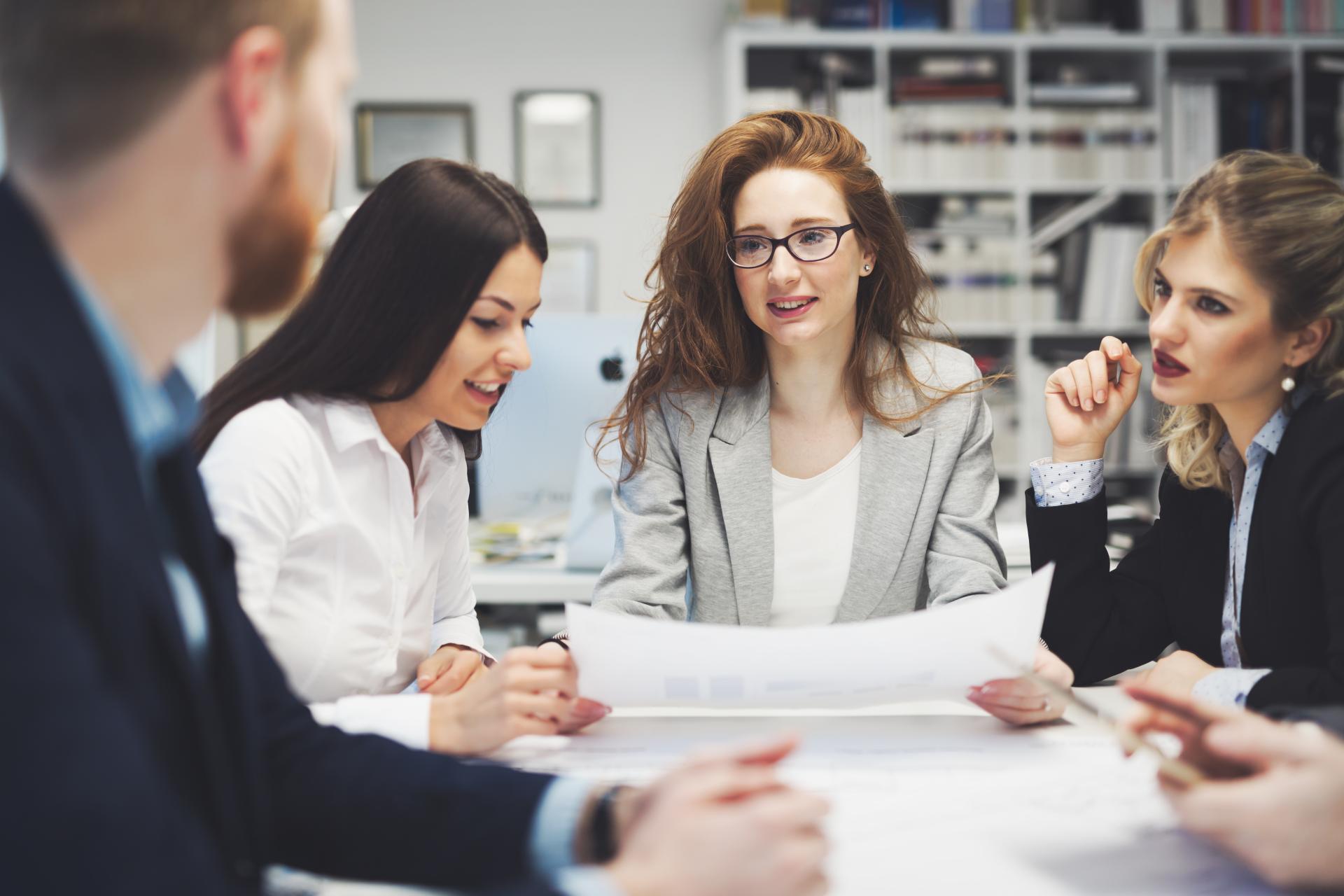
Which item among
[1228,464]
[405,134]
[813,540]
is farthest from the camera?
[405,134]

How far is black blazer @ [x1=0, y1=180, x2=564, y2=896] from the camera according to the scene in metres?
0.41

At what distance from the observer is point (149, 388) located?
572 millimetres

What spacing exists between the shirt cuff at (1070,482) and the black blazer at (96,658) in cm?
94

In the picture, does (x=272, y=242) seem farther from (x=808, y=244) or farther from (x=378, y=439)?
(x=808, y=244)

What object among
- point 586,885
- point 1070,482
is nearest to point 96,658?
point 586,885

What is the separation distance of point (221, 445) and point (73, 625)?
63cm

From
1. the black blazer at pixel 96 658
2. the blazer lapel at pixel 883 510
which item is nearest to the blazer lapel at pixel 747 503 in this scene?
the blazer lapel at pixel 883 510

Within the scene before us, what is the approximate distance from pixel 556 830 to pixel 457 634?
71cm

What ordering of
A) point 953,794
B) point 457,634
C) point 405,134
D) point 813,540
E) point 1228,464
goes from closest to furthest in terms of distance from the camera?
point 953,794 < point 1228,464 < point 457,634 < point 813,540 < point 405,134

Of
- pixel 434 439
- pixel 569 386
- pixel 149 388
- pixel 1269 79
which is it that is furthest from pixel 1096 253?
pixel 149 388

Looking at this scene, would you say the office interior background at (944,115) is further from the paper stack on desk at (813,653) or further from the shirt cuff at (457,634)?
the paper stack on desk at (813,653)

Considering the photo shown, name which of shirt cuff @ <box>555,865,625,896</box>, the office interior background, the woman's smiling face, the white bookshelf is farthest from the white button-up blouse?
the white bookshelf

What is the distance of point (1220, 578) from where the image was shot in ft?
4.09

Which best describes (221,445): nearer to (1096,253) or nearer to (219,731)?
(219,731)
